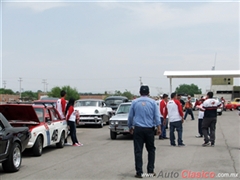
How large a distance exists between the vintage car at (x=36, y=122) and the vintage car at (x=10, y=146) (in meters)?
1.78

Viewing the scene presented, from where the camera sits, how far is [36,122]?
12586 mm

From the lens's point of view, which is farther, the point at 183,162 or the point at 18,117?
the point at 18,117

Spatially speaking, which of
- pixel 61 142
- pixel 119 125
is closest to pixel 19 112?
pixel 61 142

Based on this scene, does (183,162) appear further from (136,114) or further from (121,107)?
(121,107)

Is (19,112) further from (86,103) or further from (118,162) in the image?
(86,103)

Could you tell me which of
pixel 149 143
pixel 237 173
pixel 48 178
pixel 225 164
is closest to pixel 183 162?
pixel 225 164

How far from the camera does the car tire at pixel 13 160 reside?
946 cm

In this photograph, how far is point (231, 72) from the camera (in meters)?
49.0

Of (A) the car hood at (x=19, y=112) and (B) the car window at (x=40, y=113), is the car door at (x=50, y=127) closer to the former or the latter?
(B) the car window at (x=40, y=113)

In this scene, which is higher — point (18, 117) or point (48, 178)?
point (18, 117)

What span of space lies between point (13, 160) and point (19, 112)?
3.21m

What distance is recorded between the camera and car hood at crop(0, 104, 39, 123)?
12434 millimetres

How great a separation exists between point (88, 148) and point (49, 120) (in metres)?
1.75

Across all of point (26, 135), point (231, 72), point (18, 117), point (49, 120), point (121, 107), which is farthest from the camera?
point (231, 72)
